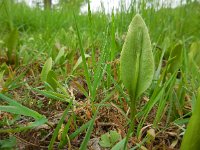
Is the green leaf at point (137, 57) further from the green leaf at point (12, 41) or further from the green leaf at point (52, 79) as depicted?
the green leaf at point (12, 41)

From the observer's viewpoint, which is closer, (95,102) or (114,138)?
(114,138)

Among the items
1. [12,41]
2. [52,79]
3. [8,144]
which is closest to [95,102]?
[52,79]

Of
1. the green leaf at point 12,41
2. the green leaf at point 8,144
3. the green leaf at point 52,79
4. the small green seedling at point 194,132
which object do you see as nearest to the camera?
the small green seedling at point 194,132

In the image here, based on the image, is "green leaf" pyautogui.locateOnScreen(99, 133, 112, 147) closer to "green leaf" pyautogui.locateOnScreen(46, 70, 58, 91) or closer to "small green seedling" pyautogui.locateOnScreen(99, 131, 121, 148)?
"small green seedling" pyautogui.locateOnScreen(99, 131, 121, 148)

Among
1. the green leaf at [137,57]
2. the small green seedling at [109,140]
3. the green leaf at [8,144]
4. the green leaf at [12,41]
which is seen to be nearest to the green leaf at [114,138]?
the small green seedling at [109,140]

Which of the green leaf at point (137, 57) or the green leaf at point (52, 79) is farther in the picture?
the green leaf at point (52, 79)

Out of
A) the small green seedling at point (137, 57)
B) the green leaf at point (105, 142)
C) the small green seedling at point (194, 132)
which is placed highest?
the small green seedling at point (137, 57)

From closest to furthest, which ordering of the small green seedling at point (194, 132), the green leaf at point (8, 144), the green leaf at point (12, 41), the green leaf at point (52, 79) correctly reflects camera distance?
the small green seedling at point (194, 132) → the green leaf at point (8, 144) → the green leaf at point (52, 79) → the green leaf at point (12, 41)

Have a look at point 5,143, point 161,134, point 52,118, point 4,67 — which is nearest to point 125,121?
point 161,134

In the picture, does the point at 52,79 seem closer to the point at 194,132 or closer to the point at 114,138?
the point at 114,138
